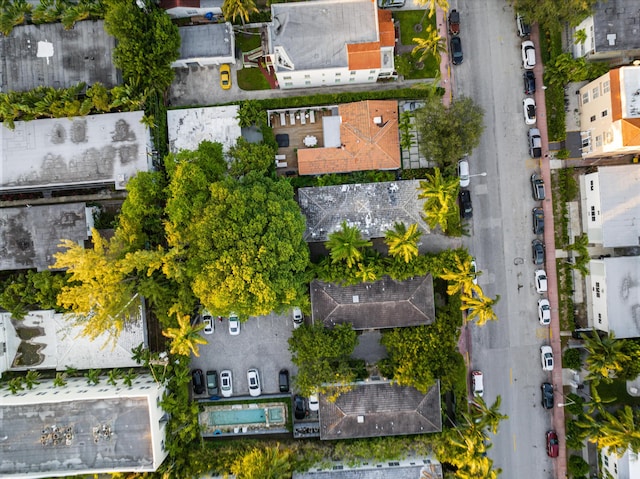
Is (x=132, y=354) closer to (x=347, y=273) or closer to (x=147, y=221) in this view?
(x=147, y=221)

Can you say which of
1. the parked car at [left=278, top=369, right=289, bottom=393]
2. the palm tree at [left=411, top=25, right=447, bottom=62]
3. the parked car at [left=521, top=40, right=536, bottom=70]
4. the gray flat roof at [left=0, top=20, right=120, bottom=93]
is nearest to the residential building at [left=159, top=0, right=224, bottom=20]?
the gray flat roof at [left=0, top=20, right=120, bottom=93]

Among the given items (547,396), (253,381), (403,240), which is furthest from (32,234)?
(547,396)

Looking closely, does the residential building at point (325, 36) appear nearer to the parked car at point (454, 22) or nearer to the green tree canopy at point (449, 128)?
the green tree canopy at point (449, 128)

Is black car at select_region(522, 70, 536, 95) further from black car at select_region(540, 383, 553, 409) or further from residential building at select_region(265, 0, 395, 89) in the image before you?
black car at select_region(540, 383, 553, 409)

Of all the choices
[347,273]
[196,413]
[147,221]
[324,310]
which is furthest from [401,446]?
[147,221]

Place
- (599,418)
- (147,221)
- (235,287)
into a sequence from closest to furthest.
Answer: (235,287)
(147,221)
(599,418)

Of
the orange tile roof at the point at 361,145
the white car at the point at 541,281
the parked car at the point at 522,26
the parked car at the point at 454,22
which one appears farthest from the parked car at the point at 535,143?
the orange tile roof at the point at 361,145
